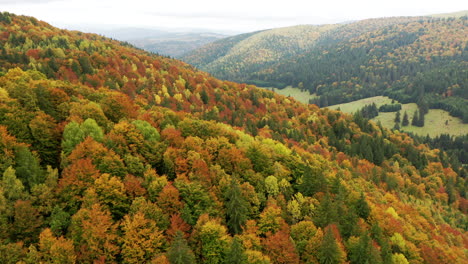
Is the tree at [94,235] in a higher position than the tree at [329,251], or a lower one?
higher

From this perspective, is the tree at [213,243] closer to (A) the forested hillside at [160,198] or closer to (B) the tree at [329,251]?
(A) the forested hillside at [160,198]

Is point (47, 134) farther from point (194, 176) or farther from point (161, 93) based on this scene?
point (161, 93)

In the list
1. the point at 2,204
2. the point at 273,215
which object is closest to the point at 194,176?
the point at 273,215

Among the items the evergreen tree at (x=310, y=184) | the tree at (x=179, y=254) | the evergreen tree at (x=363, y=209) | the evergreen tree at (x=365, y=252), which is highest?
the tree at (x=179, y=254)

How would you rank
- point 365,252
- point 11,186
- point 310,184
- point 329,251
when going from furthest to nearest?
point 310,184, point 365,252, point 329,251, point 11,186

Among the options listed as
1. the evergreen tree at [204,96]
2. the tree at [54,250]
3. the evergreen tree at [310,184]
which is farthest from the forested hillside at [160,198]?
the evergreen tree at [204,96]

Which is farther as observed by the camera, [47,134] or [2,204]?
[47,134]

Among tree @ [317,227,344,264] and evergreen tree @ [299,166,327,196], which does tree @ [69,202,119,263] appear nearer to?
tree @ [317,227,344,264]

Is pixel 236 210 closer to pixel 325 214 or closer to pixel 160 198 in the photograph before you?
pixel 160 198

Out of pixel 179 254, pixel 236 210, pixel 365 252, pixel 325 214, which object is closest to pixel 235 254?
pixel 179 254
